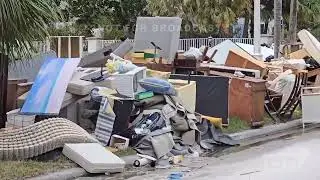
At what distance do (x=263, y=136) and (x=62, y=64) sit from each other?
4.85 m

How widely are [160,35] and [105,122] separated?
16.7ft

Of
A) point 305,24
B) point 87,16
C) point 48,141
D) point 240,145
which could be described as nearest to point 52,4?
point 48,141

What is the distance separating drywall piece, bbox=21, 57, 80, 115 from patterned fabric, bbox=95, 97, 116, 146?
Result: 0.77 m

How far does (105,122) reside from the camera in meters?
10.8

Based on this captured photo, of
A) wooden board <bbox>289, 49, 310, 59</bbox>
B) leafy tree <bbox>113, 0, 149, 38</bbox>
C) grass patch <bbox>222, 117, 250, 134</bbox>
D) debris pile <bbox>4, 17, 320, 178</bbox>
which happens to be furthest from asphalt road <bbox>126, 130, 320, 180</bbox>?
leafy tree <bbox>113, 0, 149, 38</bbox>

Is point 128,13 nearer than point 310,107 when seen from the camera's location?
No

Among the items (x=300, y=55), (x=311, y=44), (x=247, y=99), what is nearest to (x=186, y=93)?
(x=247, y=99)

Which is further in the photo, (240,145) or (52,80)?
(240,145)

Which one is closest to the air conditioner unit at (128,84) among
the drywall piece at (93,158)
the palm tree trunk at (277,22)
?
the drywall piece at (93,158)

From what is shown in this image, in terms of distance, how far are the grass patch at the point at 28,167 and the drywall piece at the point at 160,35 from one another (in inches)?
250

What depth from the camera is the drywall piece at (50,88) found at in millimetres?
10891

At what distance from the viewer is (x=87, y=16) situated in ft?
120

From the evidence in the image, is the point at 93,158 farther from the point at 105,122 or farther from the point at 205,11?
the point at 205,11

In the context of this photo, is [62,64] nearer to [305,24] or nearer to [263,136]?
[263,136]
